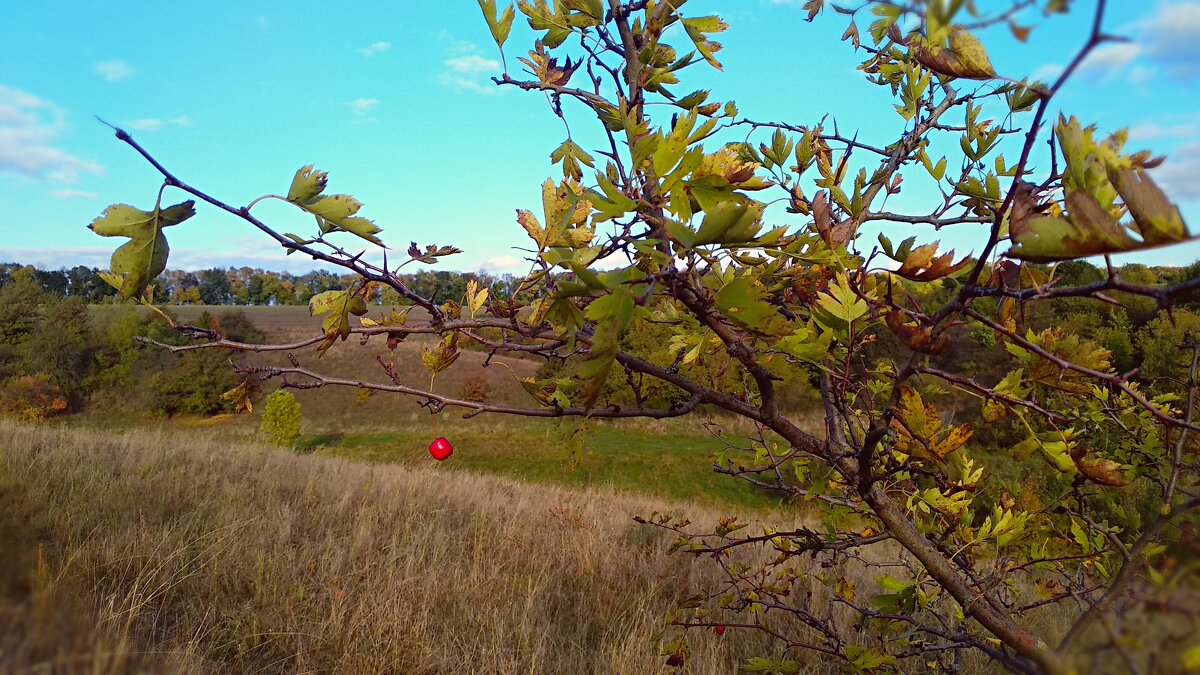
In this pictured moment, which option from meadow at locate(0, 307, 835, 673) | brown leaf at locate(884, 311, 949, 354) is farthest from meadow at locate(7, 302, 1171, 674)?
brown leaf at locate(884, 311, 949, 354)

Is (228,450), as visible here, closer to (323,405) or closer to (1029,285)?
(1029,285)

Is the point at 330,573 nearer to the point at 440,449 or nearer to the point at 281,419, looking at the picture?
the point at 440,449

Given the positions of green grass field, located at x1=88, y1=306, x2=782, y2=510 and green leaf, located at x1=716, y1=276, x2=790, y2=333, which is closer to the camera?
green leaf, located at x1=716, y1=276, x2=790, y2=333

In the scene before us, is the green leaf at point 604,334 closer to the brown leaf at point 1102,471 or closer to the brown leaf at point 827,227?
the brown leaf at point 827,227

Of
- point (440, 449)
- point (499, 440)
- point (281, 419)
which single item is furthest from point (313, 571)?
point (281, 419)

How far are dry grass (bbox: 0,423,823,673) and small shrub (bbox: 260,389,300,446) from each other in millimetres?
18075

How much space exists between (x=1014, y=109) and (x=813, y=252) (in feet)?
2.90

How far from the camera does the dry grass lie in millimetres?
2898

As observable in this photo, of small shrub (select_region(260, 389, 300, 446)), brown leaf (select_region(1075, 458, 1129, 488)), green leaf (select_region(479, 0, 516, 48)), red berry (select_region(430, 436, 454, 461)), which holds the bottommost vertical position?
small shrub (select_region(260, 389, 300, 446))

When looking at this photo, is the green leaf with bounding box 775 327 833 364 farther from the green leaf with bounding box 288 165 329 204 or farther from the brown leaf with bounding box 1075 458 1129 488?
the green leaf with bounding box 288 165 329 204

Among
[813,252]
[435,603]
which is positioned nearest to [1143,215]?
[813,252]

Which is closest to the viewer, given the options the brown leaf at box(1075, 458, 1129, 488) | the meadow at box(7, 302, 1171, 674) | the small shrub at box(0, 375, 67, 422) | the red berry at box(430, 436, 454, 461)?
the brown leaf at box(1075, 458, 1129, 488)

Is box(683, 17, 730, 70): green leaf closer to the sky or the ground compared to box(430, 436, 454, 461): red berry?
closer to the sky

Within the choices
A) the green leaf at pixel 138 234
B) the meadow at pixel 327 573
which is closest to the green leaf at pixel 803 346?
the meadow at pixel 327 573
